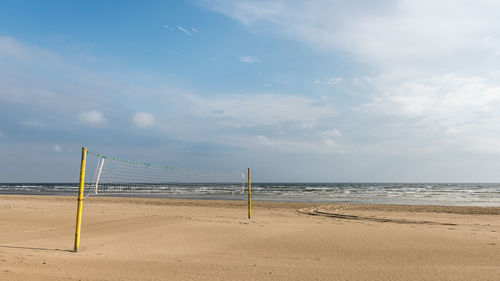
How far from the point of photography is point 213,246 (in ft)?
19.5

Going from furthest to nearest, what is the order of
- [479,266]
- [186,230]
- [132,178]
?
[132,178] < [186,230] < [479,266]

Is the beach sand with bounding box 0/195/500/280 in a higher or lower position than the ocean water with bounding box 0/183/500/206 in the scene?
higher

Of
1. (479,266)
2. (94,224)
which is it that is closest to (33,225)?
(94,224)

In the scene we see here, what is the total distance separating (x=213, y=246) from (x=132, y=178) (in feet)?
33.6

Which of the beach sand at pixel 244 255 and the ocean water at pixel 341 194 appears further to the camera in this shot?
the ocean water at pixel 341 194

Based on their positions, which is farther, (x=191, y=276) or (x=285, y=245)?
(x=285, y=245)

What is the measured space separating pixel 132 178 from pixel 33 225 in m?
5.87

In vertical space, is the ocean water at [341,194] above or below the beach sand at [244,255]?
below

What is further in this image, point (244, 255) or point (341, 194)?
point (341, 194)

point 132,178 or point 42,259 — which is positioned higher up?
point 132,178

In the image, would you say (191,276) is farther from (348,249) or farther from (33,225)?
(33,225)

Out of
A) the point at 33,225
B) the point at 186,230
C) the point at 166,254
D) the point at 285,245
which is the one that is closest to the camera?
the point at 166,254

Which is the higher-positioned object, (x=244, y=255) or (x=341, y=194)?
(x=244, y=255)

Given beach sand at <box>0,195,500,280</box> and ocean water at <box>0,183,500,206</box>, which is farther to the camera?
ocean water at <box>0,183,500,206</box>
